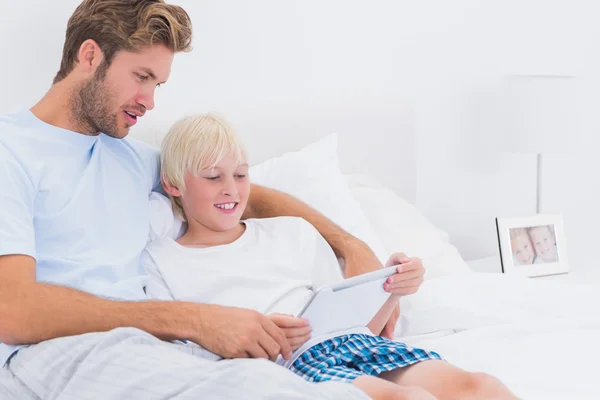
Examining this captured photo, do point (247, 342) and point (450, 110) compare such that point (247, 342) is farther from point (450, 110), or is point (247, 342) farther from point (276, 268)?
point (450, 110)

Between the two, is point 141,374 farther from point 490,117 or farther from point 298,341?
point 490,117

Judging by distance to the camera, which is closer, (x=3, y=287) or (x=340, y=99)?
(x=3, y=287)

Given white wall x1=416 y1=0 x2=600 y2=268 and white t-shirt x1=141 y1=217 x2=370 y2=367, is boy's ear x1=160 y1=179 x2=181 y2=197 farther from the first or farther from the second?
white wall x1=416 y1=0 x2=600 y2=268

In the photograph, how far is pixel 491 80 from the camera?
9.12ft

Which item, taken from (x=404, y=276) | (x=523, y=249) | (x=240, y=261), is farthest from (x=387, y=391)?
(x=523, y=249)

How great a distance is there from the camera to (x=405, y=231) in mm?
2113

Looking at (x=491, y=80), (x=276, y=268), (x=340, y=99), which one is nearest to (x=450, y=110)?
(x=491, y=80)

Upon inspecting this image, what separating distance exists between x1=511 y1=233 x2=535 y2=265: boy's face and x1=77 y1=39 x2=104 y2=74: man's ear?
4.69 feet

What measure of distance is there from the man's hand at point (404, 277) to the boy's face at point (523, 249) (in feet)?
3.43

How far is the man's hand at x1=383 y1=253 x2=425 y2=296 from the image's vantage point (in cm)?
148

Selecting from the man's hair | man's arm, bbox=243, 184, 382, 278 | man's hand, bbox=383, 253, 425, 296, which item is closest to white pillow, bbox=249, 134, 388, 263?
man's arm, bbox=243, 184, 382, 278

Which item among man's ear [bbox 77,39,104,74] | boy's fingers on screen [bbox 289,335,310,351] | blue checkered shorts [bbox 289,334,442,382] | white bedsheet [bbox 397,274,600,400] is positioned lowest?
white bedsheet [bbox 397,274,600,400]

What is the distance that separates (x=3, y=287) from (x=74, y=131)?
0.39 metres

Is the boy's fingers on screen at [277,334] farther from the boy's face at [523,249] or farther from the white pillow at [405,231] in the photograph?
the boy's face at [523,249]
